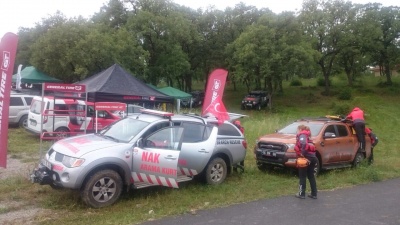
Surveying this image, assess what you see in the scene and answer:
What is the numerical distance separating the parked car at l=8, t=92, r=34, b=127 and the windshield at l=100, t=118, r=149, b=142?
10711 millimetres

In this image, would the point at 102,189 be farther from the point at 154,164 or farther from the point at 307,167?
the point at 307,167

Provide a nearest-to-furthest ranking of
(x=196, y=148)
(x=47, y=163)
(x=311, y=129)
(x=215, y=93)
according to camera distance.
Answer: (x=47, y=163), (x=196, y=148), (x=311, y=129), (x=215, y=93)

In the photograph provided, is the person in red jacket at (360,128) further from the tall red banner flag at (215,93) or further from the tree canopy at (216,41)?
the tree canopy at (216,41)

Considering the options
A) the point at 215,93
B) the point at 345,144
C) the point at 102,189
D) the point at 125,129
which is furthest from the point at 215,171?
the point at 345,144

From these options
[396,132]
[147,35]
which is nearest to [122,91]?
[396,132]

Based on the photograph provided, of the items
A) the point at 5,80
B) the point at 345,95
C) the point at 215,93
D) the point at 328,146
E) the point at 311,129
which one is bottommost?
the point at 328,146

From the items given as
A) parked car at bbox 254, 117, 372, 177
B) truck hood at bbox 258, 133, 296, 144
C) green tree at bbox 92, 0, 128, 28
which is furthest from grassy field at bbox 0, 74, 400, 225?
green tree at bbox 92, 0, 128, 28

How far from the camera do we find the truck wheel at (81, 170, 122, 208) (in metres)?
7.46

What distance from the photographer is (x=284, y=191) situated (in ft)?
31.8

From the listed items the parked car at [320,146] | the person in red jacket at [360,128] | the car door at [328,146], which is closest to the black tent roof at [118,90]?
the parked car at [320,146]

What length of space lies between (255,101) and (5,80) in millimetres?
29972

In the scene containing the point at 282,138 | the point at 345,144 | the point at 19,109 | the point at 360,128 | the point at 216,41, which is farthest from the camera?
the point at 216,41

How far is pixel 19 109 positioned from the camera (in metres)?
18.4

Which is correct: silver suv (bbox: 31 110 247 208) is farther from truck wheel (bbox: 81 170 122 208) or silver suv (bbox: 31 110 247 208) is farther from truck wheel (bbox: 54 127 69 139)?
truck wheel (bbox: 54 127 69 139)
